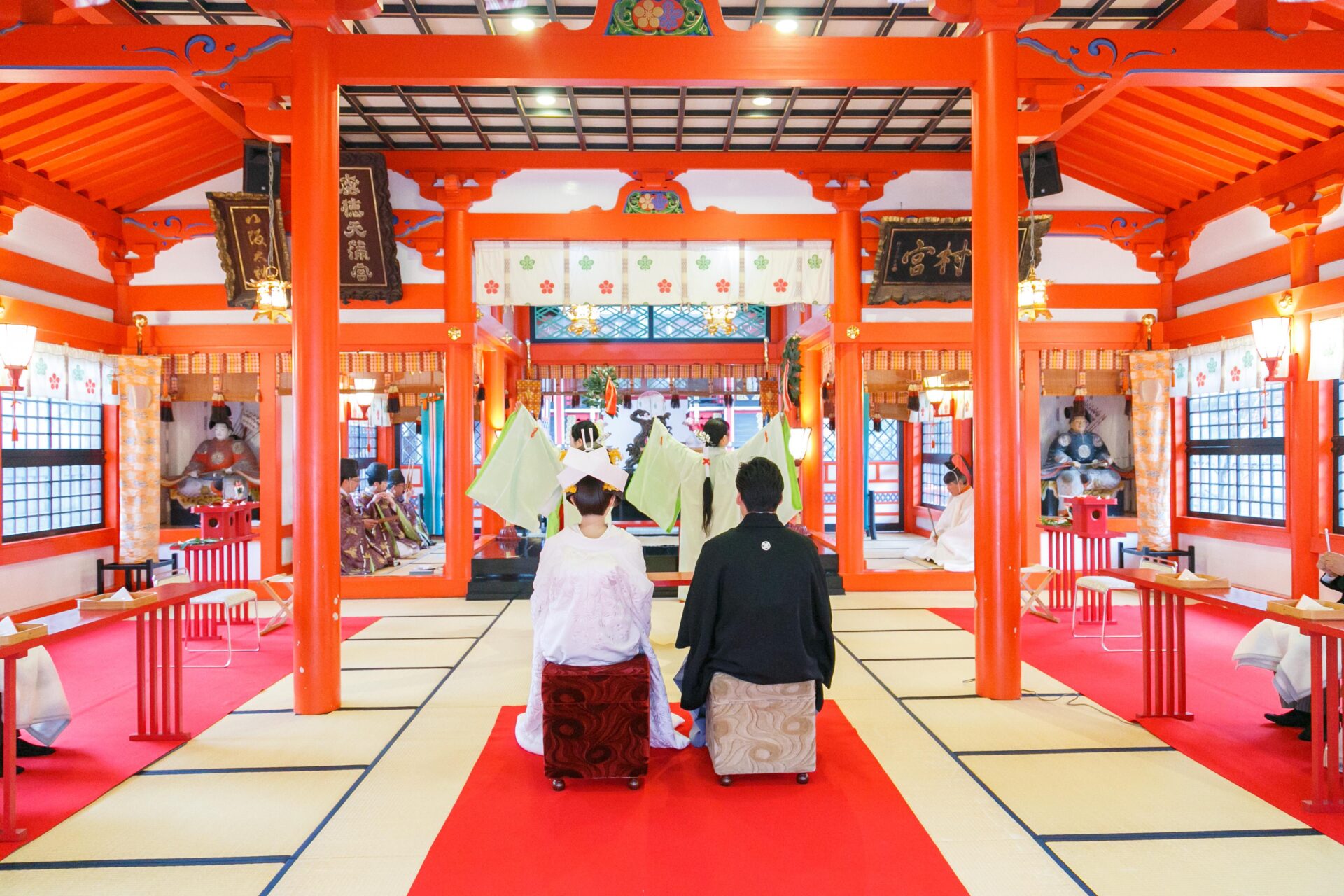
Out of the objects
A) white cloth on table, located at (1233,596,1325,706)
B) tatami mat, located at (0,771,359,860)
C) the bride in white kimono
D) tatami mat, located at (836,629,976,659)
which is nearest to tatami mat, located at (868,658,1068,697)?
tatami mat, located at (836,629,976,659)

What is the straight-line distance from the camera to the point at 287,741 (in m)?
3.95

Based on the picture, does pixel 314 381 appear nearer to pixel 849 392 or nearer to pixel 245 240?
pixel 245 240

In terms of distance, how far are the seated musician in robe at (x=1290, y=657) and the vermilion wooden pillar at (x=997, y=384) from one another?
110 centimetres

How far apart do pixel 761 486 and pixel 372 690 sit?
287 centimetres

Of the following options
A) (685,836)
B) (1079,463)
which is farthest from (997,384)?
(1079,463)

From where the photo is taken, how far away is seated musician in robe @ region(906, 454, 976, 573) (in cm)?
871

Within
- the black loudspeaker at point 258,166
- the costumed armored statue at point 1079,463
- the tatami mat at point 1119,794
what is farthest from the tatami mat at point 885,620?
the black loudspeaker at point 258,166

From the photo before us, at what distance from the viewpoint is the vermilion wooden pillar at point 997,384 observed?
15.0 ft

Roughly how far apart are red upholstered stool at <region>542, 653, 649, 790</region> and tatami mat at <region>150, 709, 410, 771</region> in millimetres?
1004

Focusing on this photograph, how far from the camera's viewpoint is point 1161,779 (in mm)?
3426

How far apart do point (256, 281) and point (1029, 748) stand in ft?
23.9

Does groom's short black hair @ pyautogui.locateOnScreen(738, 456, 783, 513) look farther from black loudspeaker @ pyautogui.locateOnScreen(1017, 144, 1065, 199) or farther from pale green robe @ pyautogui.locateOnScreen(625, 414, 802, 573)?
black loudspeaker @ pyautogui.locateOnScreen(1017, 144, 1065, 199)

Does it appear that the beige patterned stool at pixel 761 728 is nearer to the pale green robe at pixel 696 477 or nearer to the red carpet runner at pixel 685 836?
the red carpet runner at pixel 685 836

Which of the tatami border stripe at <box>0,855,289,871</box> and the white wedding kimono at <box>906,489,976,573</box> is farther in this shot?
the white wedding kimono at <box>906,489,976,573</box>
